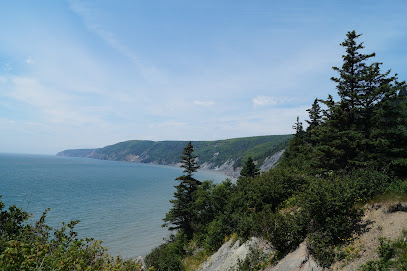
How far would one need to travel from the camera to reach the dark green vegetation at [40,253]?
488 centimetres

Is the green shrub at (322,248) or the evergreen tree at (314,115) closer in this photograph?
the green shrub at (322,248)

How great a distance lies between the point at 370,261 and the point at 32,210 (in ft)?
228

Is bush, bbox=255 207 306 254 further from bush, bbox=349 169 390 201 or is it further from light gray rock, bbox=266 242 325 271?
bush, bbox=349 169 390 201

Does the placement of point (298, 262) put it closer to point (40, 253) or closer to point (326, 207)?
point (326, 207)

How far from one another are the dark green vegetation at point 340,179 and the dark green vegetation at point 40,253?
975 cm

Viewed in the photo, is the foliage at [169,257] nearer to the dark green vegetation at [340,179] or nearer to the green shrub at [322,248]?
the dark green vegetation at [340,179]

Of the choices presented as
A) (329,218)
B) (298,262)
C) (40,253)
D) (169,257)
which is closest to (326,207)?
(329,218)

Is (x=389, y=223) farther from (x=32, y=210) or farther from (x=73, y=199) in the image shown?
(x=73, y=199)

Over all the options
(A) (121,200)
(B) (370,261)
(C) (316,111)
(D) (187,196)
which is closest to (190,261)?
(D) (187,196)

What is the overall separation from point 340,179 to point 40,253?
15762 mm

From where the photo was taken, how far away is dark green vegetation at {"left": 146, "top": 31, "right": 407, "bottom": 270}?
11.3m

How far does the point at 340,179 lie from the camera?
1397 centimetres

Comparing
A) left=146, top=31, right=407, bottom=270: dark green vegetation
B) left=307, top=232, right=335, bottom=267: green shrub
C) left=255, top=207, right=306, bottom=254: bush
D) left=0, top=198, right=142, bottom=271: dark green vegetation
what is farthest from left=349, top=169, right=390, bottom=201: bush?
left=0, top=198, right=142, bottom=271: dark green vegetation

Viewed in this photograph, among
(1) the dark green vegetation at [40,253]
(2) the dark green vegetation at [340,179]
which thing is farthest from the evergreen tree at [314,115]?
(1) the dark green vegetation at [40,253]
